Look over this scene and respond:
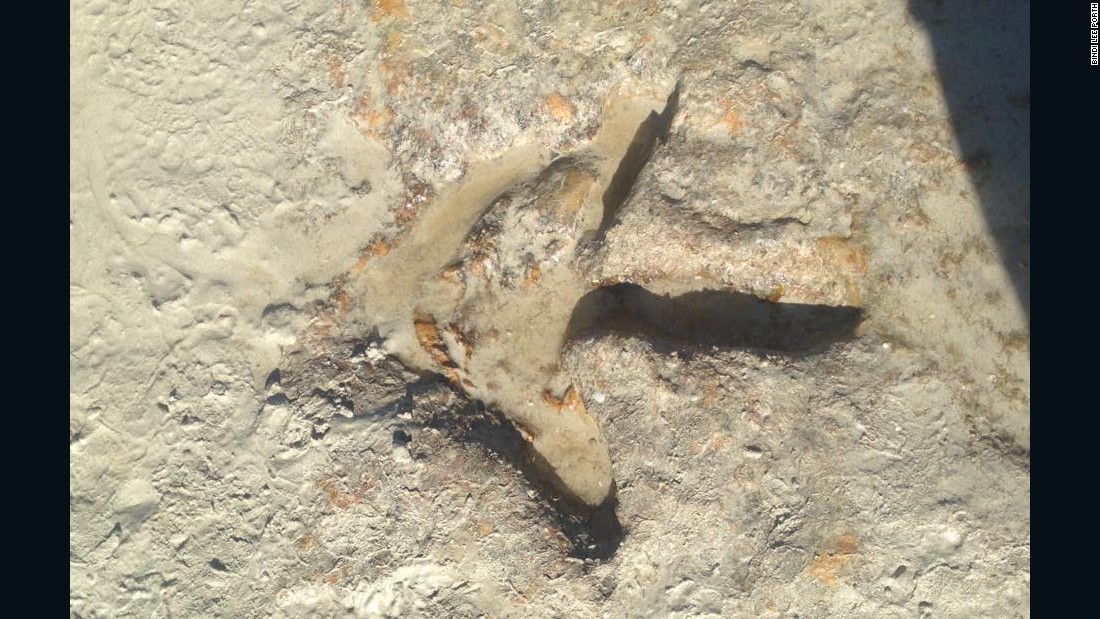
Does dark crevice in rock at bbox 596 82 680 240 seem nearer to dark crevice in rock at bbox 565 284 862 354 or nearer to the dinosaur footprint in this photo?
the dinosaur footprint

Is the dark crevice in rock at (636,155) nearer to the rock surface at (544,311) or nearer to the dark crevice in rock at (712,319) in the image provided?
the rock surface at (544,311)

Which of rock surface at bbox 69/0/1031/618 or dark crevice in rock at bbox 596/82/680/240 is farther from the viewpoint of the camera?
dark crevice in rock at bbox 596/82/680/240

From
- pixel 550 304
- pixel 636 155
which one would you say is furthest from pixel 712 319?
pixel 636 155

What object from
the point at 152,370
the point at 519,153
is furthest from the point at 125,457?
the point at 519,153

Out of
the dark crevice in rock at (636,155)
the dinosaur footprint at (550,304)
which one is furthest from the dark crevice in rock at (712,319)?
the dark crevice in rock at (636,155)

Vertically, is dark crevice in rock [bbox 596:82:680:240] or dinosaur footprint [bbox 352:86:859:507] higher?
dark crevice in rock [bbox 596:82:680:240]

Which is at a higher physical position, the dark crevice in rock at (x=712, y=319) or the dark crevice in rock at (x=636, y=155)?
the dark crevice in rock at (x=636, y=155)

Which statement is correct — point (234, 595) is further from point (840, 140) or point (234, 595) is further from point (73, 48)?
point (840, 140)

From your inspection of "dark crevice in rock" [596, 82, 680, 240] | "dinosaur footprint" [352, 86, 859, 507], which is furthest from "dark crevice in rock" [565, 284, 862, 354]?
"dark crevice in rock" [596, 82, 680, 240]
